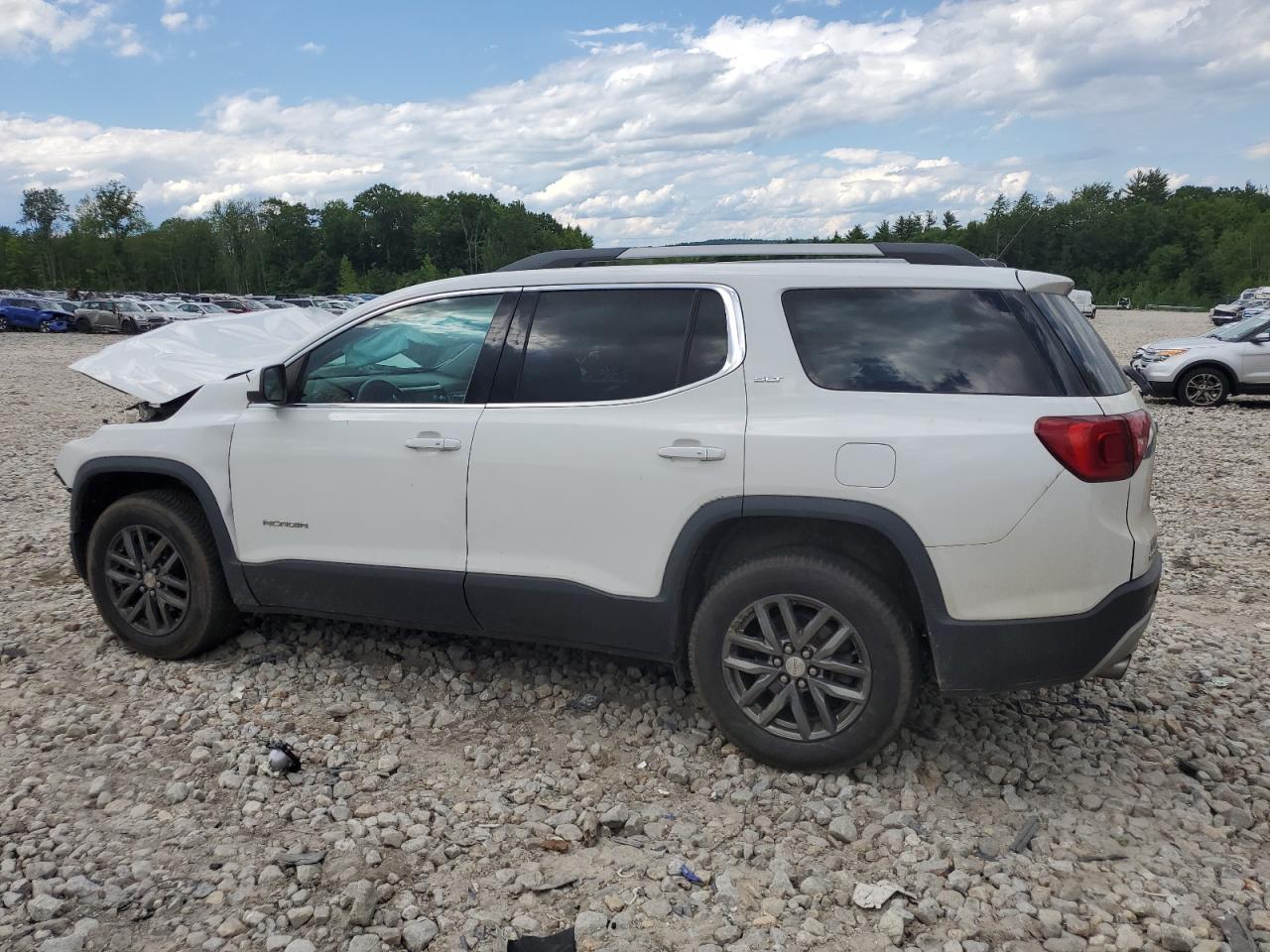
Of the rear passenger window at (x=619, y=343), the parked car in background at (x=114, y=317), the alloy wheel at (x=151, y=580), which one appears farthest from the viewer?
the parked car in background at (x=114, y=317)

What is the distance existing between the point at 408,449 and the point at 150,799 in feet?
5.22

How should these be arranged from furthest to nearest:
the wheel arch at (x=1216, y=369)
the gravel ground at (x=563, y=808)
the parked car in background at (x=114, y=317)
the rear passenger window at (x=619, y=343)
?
the parked car in background at (x=114, y=317)
the wheel arch at (x=1216, y=369)
the rear passenger window at (x=619, y=343)
the gravel ground at (x=563, y=808)

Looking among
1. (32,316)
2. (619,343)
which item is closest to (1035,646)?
(619,343)

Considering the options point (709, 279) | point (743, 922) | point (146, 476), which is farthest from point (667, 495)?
point (146, 476)

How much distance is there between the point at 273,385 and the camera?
4.18 meters

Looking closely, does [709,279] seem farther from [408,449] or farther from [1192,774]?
[1192,774]

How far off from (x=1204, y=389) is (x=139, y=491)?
50.2 ft

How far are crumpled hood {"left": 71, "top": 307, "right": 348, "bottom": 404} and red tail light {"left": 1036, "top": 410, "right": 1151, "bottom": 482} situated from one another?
297 centimetres

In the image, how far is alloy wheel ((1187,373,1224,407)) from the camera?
48.6ft

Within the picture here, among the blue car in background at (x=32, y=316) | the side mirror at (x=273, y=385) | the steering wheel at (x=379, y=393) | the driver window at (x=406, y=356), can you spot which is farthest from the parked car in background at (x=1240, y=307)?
the blue car in background at (x=32, y=316)

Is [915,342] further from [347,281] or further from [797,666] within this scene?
[347,281]

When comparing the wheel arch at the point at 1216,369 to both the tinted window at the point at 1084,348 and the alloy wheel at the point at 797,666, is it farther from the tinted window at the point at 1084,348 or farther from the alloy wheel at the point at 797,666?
the alloy wheel at the point at 797,666

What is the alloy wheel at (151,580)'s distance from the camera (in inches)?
180

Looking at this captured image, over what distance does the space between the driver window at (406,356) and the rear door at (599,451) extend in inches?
9.1
